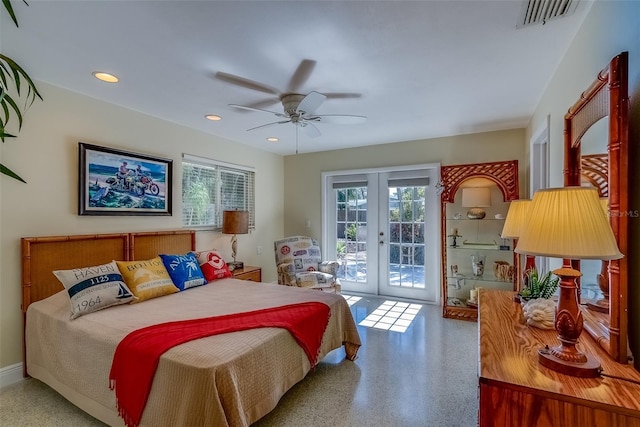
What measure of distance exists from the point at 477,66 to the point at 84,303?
3.40 m

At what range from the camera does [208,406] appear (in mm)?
1476

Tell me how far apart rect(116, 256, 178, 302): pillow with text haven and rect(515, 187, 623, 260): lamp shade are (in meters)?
2.80

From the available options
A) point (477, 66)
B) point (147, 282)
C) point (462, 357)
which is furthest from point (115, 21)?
point (462, 357)

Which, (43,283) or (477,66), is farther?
(43,283)

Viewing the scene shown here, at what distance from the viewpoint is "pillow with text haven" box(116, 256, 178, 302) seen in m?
2.64

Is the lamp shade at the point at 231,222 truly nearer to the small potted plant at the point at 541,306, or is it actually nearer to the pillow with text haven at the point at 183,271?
the pillow with text haven at the point at 183,271

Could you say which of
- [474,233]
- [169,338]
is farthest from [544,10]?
[474,233]

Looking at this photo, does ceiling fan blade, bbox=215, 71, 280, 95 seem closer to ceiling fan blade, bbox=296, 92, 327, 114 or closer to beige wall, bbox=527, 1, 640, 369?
ceiling fan blade, bbox=296, 92, 327, 114

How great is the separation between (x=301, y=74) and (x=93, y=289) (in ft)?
7.55

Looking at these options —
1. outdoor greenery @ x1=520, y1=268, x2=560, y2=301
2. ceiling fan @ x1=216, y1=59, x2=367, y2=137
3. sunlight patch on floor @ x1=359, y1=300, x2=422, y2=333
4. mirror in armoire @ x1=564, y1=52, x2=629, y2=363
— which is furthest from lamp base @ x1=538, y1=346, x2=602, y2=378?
sunlight patch on floor @ x1=359, y1=300, x2=422, y2=333

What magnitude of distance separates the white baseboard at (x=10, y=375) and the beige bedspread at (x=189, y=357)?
146mm

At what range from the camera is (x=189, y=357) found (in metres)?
1.59

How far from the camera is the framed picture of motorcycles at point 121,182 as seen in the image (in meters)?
2.82

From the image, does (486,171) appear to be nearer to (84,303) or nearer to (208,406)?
(208,406)
